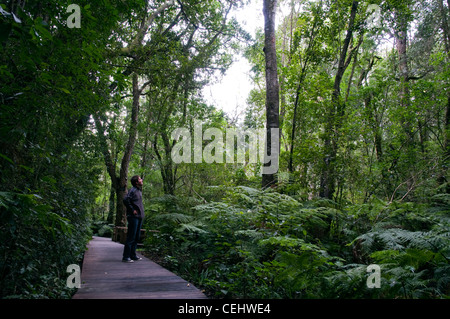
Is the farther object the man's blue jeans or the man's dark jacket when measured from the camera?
the man's dark jacket

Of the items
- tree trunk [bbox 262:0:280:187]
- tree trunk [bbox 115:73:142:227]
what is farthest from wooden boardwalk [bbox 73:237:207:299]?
tree trunk [bbox 115:73:142:227]

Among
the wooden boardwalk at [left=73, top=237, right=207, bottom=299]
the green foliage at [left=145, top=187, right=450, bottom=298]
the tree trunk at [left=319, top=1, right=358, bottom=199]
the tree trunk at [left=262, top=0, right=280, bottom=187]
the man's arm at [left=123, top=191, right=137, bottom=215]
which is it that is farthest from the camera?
the tree trunk at [left=262, top=0, right=280, bottom=187]

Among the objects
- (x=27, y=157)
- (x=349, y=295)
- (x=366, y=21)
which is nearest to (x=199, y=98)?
(x=366, y=21)

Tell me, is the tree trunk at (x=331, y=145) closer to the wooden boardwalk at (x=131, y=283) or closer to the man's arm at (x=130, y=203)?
the wooden boardwalk at (x=131, y=283)

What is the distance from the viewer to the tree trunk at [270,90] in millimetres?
7324

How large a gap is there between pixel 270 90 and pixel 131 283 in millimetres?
5997

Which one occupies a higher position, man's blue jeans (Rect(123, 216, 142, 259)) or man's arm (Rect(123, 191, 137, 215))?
man's arm (Rect(123, 191, 137, 215))

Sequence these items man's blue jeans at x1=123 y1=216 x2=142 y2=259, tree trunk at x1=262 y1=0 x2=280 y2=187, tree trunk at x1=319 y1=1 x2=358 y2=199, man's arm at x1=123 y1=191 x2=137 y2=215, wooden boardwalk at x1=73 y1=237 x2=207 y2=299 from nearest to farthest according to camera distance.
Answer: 1. wooden boardwalk at x1=73 y1=237 x2=207 y2=299
2. man's blue jeans at x1=123 y1=216 x2=142 y2=259
3. man's arm at x1=123 y1=191 x2=137 y2=215
4. tree trunk at x1=319 y1=1 x2=358 y2=199
5. tree trunk at x1=262 y1=0 x2=280 y2=187

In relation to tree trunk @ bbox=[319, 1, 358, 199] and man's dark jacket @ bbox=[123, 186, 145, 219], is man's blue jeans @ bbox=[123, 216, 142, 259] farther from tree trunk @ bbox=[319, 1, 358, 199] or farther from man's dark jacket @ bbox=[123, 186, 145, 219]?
tree trunk @ bbox=[319, 1, 358, 199]

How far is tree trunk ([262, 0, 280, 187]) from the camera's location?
288 inches

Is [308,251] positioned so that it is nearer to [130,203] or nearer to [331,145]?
[130,203]

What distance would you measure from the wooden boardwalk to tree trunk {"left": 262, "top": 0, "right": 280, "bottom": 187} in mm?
3688
